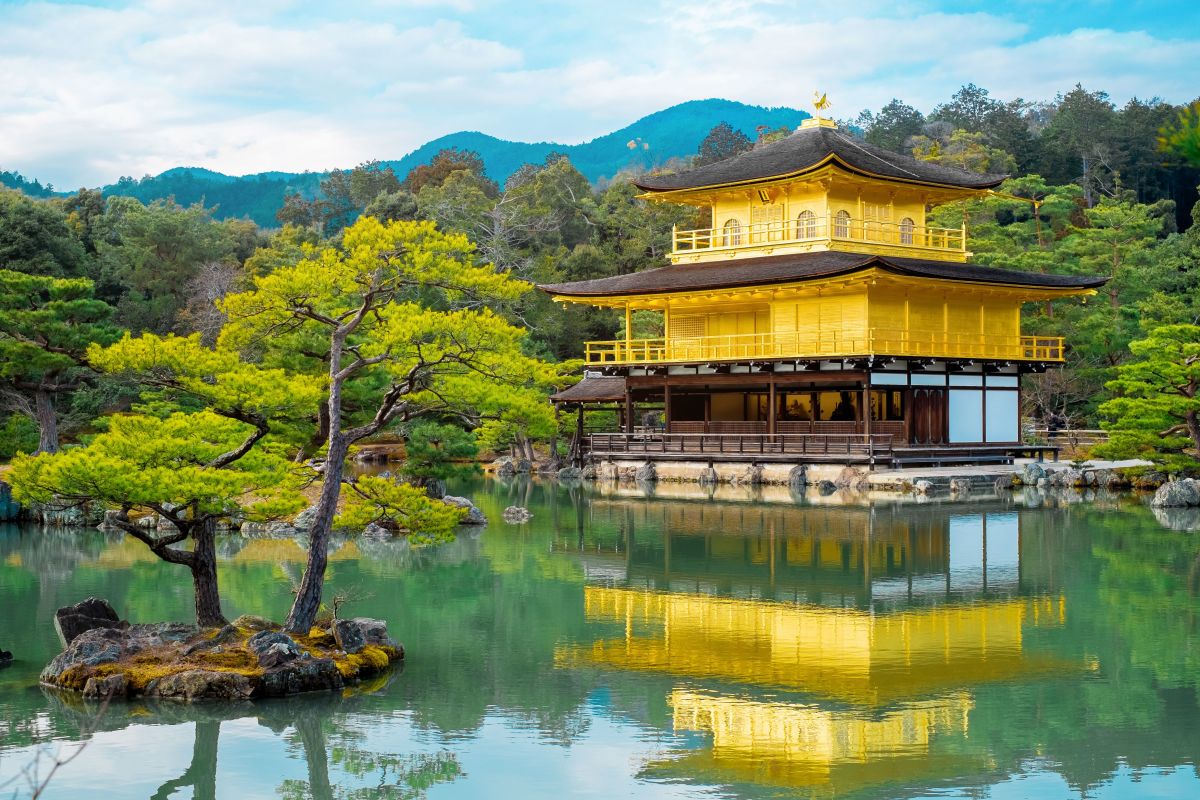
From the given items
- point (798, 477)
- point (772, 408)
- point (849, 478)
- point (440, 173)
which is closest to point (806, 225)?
point (772, 408)

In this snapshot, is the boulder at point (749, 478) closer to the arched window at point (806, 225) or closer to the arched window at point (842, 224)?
the arched window at point (806, 225)

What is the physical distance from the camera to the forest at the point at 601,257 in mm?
27188

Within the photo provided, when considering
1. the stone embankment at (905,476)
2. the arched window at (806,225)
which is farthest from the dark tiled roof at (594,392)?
the arched window at (806,225)

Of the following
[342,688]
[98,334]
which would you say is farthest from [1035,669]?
[98,334]

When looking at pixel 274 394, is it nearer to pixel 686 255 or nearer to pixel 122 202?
pixel 686 255

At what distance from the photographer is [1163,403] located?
27.0 m

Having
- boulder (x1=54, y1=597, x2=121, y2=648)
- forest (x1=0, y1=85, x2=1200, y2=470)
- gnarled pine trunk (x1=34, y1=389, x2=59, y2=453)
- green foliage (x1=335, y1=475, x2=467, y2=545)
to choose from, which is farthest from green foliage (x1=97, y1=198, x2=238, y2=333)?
green foliage (x1=335, y1=475, x2=467, y2=545)

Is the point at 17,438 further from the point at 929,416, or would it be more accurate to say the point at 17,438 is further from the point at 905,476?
the point at 929,416

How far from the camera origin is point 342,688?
1107cm

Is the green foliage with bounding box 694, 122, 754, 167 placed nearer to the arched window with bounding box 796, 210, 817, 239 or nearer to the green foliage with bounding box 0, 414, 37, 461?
the arched window with bounding box 796, 210, 817, 239

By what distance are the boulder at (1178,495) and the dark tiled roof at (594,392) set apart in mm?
15556

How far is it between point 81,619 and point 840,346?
23.1m

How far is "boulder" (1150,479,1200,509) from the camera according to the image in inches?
1040

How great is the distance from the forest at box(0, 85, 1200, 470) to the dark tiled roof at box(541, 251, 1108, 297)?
104 inches
